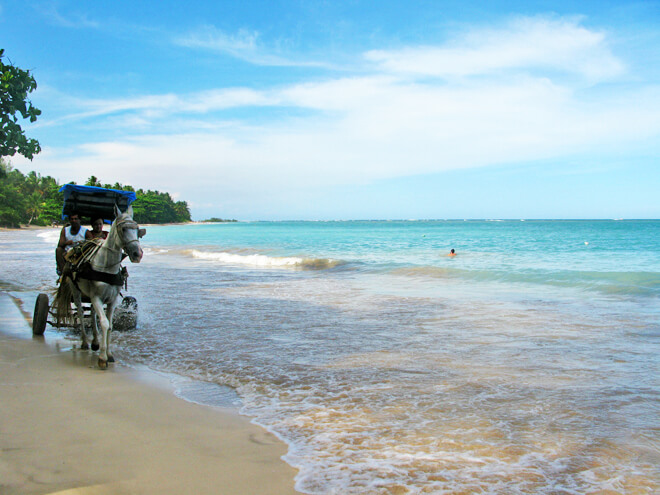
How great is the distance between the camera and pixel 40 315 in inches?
329

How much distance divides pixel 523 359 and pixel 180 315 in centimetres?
712

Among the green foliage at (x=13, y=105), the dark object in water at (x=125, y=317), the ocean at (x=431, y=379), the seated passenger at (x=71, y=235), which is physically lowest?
the ocean at (x=431, y=379)

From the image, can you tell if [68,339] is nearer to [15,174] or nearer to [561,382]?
[561,382]

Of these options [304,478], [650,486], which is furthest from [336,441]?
[650,486]

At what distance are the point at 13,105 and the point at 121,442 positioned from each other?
40.3 feet

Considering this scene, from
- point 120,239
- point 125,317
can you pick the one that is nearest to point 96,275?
point 120,239

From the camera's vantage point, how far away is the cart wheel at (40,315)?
8.34 metres

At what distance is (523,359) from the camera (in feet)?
23.3

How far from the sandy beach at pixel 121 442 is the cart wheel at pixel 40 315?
2.38m

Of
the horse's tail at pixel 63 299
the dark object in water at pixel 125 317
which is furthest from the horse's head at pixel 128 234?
the dark object in water at pixel 125 317

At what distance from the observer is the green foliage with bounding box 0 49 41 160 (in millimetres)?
12789

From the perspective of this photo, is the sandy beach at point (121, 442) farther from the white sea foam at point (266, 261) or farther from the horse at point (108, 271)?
the white sea foam at point (266, 261)

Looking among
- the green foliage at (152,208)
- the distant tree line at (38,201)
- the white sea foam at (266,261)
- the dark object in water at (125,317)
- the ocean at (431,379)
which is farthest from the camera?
the green foliage at (152,208)

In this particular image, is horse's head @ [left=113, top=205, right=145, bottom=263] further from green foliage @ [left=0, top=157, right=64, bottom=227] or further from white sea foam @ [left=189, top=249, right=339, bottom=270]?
green foliage @ [left=0, top=157, right=64, bottom=227]
